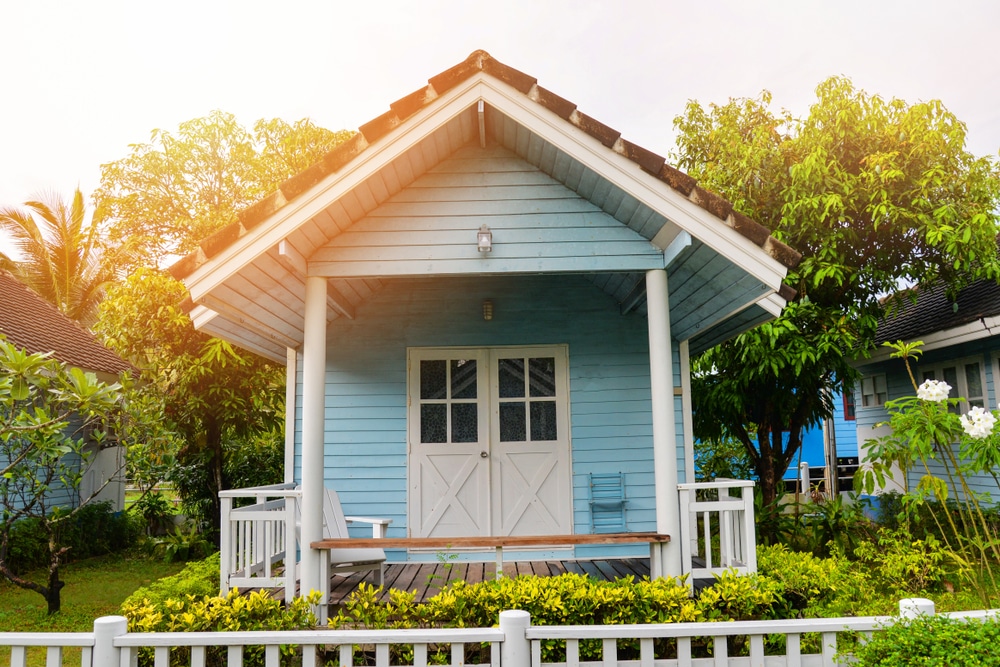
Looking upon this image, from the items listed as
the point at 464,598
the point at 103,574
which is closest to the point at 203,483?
the point at 103,574

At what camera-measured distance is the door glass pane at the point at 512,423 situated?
727cm

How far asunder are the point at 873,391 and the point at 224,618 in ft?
44.6

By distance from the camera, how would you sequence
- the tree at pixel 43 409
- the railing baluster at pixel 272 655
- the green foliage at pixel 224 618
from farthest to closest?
the tree at pixel 43 409
the green foliage at pixel 224 618
the railing baluster at pixel 272 655

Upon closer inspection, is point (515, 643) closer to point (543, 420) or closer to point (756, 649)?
→ point (756, 649)

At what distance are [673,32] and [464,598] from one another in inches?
623

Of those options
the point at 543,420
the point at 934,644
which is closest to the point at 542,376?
the point at 543,420

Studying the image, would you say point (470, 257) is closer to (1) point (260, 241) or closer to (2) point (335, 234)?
(2) point (335, 234)

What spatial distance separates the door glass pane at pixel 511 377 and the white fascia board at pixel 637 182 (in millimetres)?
2819

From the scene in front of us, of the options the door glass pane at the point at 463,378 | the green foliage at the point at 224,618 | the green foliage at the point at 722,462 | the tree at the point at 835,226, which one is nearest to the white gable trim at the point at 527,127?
the green foliage at the point at 224,618

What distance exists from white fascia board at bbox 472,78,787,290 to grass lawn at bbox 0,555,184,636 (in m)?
5.87

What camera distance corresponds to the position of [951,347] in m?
11.0

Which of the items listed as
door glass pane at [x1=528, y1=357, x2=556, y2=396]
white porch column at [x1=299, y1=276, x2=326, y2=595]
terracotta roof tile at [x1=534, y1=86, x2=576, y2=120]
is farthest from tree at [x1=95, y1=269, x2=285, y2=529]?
terracotta roof tile at [x1=534, y1=86, x2=576, y2=120]

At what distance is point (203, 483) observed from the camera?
12609 mm

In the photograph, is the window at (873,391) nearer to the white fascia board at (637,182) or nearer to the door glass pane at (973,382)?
the door glass pane at (973,382)
